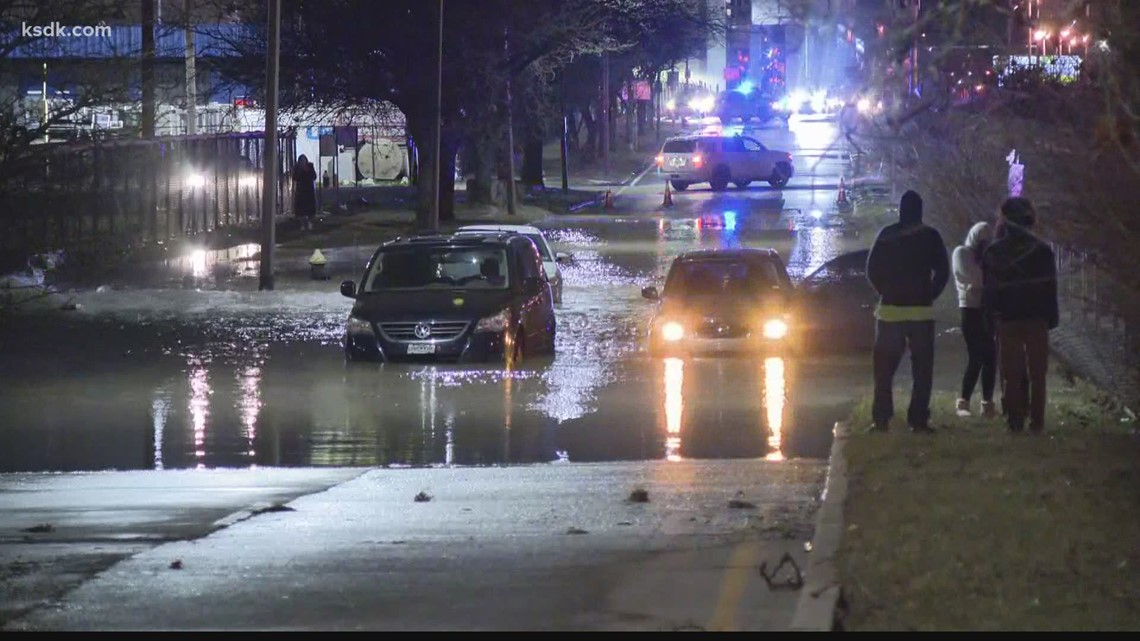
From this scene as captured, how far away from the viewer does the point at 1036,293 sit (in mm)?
12305

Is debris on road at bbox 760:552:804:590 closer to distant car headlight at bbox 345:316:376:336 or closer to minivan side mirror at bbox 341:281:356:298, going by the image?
distant car headlight at bbox 345:316:376:336

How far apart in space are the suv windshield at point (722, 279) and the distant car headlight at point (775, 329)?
0.41 metres

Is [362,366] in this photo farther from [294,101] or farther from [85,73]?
[294,101]

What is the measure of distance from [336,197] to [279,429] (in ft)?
126

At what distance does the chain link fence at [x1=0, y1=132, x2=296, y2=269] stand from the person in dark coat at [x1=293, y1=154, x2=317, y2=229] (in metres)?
1.02

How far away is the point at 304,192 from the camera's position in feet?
155

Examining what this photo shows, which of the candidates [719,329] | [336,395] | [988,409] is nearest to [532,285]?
[719,329]

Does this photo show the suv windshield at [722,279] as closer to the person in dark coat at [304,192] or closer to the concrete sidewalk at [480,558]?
the concrete sidewalk at [480,558]

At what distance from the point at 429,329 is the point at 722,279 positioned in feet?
11.8

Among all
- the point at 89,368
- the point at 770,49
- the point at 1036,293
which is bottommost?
the point at 89,368

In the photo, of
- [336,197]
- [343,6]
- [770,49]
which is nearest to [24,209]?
[770,49]

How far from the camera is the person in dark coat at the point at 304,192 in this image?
4669 centimetres

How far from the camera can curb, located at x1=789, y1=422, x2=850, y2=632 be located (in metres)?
7.36

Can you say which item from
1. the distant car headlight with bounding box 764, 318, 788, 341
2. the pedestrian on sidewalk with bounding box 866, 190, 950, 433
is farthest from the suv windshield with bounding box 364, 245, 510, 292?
the pedestrian on sidewalk with bounding box 866, 190, 950, 433
